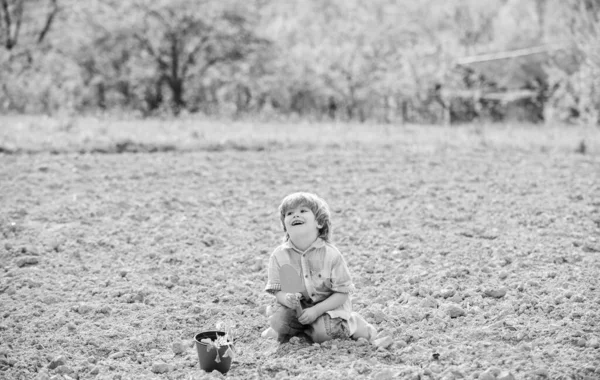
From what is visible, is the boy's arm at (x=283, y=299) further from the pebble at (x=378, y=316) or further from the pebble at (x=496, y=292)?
the pebble at (x=496, y=292)

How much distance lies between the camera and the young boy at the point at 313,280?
138 inches

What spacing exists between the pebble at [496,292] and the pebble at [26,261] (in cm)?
322

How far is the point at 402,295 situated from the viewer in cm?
432

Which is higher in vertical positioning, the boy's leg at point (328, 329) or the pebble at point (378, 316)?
the boy's leg at point (328, 329)

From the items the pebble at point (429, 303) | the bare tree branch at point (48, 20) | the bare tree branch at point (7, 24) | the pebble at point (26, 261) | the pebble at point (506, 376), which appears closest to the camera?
the pebble at point (506, 376)

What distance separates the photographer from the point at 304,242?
3.56 metres

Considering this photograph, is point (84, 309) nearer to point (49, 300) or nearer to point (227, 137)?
point (49, 300)

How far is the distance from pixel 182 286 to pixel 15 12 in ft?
54.4

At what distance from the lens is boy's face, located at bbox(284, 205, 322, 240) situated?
3498 mm

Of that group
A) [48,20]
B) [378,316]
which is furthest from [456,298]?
[48,20]

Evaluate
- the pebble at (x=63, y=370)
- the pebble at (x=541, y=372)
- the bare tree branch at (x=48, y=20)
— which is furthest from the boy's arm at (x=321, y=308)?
A: the bare tree branch at (x=48, y=20)

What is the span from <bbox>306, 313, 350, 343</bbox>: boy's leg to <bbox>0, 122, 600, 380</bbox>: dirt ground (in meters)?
0.08

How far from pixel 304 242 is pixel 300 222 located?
0.41 feet

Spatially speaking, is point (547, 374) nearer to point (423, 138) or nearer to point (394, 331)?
point (394, 331)
